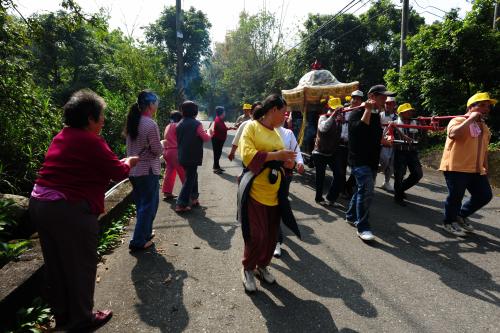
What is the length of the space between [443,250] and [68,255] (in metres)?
4.08

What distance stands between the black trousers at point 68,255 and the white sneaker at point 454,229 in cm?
448

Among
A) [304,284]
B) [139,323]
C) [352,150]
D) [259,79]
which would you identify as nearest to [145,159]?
[139,323]

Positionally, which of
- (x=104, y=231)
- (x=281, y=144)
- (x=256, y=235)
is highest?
(x=281, y=144)

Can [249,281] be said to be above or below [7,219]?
below

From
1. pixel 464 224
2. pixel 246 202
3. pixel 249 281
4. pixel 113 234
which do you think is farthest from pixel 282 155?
pixel 464 224

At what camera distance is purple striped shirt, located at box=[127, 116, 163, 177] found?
3939 mm

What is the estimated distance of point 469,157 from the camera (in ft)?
14.3

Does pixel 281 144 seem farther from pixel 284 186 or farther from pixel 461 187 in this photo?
pixel 461 187

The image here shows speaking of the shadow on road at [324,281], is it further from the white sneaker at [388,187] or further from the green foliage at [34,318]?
the white sneaker at [388,187]

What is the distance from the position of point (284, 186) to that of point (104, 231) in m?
2.61

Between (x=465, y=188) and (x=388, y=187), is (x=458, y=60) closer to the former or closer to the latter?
(x=388, y=187)

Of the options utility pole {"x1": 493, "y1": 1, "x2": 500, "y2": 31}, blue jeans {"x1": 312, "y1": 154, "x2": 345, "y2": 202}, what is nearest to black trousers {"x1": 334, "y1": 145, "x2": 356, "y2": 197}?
blue jeans {"x1": 312, "y1": 154, "x2": 345, "y2": 202}

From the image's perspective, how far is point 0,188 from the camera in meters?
4.77

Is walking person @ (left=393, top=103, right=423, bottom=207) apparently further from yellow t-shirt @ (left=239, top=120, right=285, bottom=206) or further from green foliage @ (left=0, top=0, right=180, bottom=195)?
green foliage @ (left=0, top=0, right=180, bottom=195)
